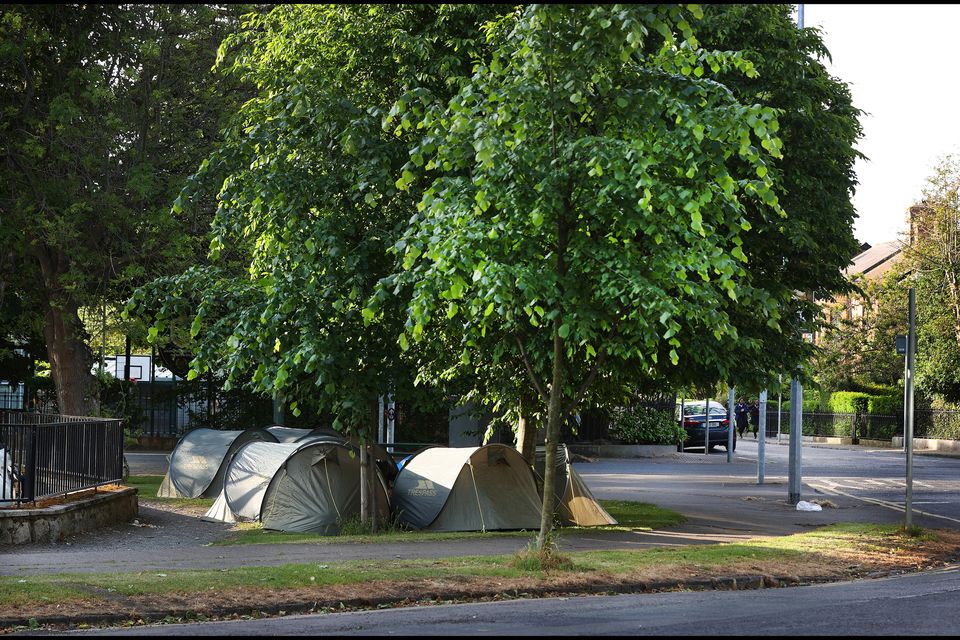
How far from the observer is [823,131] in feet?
54.1

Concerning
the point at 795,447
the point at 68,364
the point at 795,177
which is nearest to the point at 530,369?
the point at 795,177

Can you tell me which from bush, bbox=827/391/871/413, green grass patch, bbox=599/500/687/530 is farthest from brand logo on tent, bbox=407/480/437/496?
bush, bbox=827/391/871/413

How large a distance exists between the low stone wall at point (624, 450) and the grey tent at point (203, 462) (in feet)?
52.8

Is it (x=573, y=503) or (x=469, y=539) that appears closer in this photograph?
(x=469, y=539)

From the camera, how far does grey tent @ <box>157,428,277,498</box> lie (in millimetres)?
21906

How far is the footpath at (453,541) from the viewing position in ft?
39.8

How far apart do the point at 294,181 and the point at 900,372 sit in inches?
1713

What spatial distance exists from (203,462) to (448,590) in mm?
12731

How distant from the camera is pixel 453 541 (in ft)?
49.7

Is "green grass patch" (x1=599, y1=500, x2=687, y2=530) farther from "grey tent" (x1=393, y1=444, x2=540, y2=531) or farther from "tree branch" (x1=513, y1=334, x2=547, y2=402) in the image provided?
"tree branch" (x1=513, y1=334, x2=547, y2=402)

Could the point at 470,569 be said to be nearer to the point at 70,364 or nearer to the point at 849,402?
the point at 70,364

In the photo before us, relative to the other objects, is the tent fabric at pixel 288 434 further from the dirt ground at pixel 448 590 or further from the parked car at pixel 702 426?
the parked car at pixel 702 426

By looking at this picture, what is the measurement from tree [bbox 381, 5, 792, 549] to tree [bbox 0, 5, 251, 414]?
1120cm

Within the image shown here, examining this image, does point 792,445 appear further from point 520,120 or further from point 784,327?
point 520,120
